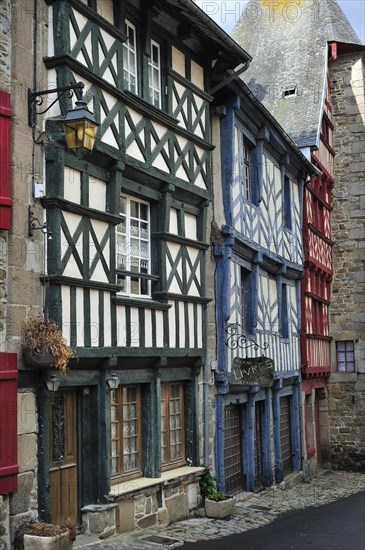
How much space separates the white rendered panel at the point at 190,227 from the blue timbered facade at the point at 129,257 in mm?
36

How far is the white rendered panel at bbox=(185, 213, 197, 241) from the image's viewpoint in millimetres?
10461

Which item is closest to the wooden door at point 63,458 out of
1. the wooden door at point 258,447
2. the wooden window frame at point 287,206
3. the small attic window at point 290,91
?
the wooden door at point 258,447

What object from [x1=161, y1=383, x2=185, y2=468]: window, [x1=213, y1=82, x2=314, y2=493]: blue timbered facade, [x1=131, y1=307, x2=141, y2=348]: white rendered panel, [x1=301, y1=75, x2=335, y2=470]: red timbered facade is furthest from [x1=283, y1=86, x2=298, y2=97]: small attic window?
[x1=131, y1=307, x2=141, y2=348]: white rendered panel

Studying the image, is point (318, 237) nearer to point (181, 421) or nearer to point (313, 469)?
point (313, 469)

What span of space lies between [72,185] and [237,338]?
15.4 ft

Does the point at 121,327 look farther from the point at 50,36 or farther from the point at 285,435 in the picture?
the point at 285,435

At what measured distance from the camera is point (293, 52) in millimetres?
19188

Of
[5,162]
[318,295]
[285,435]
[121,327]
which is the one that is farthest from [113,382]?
[318,295]

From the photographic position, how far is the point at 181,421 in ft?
33.8

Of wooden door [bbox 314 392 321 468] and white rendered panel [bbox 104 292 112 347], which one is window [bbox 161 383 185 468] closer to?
white rendered panel [bbox 104 292 112 347]

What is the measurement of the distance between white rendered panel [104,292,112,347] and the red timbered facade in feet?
27.6

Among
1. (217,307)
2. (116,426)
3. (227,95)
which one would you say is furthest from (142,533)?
(227,95)

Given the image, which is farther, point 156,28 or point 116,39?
point 156,28

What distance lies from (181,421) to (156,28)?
16.4 feet
